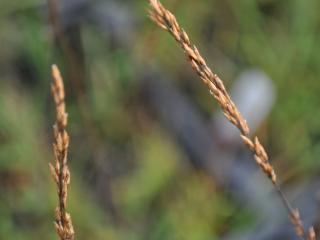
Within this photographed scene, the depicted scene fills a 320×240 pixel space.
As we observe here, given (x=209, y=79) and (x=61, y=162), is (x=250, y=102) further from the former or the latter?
(x=61, y=162)

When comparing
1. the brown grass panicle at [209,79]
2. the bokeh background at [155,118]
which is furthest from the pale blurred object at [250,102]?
the brown grass panicle at [209,79]

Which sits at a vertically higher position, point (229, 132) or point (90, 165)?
point (90, 165)

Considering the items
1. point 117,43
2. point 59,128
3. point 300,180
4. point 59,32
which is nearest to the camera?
point 59,128

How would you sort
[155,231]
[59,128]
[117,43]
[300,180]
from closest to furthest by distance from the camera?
[59,128]
[155,231]
[300,180]
[117,43]

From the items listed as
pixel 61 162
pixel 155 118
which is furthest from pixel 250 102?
pixel 61 162

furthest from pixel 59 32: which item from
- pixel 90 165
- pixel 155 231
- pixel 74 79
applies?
pixel 155 231

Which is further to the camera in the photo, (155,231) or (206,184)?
(206,184)

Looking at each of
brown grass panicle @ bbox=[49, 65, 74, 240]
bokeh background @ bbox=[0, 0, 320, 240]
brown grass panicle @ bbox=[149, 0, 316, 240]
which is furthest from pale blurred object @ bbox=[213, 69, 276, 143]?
brown grass panicle @ bbox=[49, 65, 74, 240]

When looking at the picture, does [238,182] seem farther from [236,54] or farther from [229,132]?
[236,54]

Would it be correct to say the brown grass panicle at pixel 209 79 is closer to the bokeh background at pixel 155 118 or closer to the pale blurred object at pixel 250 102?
the bokeh background at pixel 155 118
